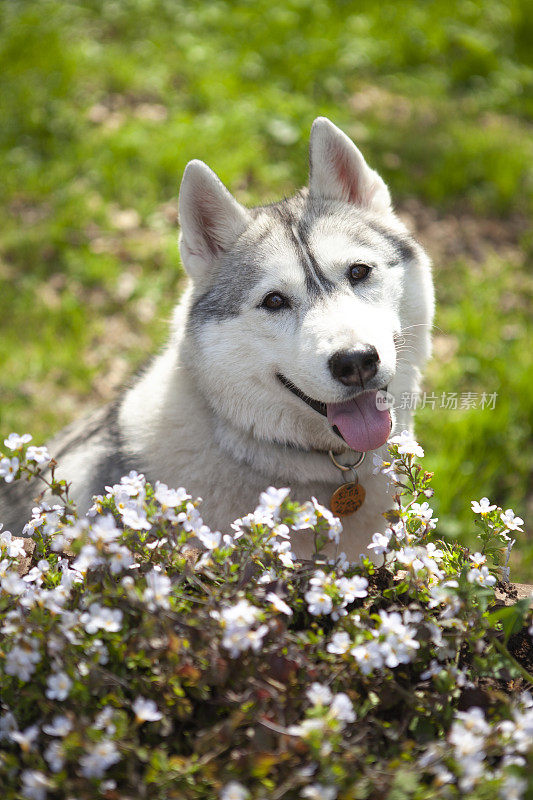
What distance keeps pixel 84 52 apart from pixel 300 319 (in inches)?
219

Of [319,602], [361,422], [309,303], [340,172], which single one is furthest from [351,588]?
[340,172]

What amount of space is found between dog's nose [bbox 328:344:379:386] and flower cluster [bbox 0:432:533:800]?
2.45 ft

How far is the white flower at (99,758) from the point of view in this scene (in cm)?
126

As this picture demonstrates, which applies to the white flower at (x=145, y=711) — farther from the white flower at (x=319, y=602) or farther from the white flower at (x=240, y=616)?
the white flower at (x=319, y=602)

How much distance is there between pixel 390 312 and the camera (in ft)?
9.09

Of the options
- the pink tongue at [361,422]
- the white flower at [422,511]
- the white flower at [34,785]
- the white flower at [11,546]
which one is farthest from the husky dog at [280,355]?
the white flower at [34,785]

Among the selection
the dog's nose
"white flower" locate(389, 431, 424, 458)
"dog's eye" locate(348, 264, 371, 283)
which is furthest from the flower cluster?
"dog's eye" locate(348, 264, 371, 283)

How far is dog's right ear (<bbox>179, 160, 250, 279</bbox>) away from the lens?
2898mm

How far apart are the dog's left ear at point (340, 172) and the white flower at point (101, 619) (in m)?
2.19


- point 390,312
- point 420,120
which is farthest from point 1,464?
point 420,120

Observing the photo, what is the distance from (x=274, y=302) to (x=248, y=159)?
12.0 ft

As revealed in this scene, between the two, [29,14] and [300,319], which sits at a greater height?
[29,14]

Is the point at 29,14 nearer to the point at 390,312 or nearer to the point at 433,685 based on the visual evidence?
the point at 390,312

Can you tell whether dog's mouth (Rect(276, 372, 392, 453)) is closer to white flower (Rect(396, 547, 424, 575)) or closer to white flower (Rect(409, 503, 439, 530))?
white flower (Rect(409, 503, 439, 530))
